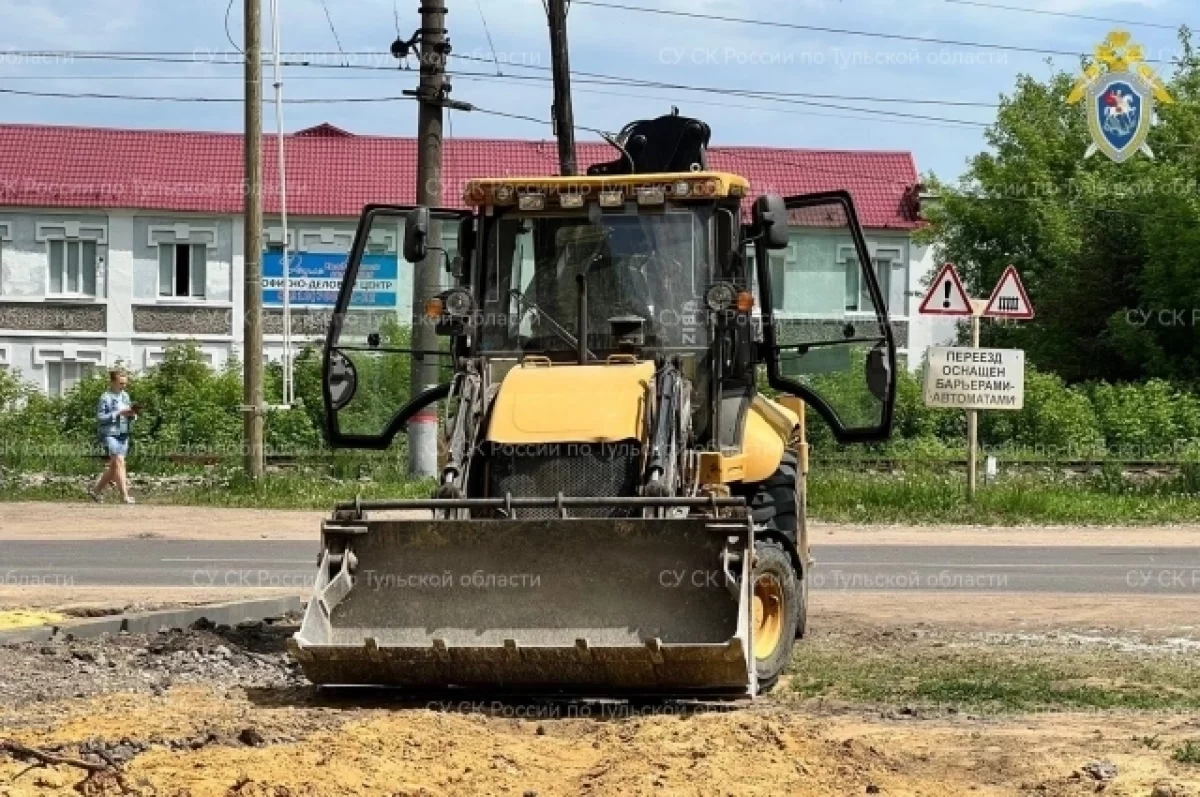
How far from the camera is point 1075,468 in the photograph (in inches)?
1241

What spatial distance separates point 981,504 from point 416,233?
1521 centimetres

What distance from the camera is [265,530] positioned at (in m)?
23.3

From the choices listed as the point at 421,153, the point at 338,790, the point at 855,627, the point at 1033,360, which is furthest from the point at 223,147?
the point at 338,790

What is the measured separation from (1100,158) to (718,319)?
47.0 meters

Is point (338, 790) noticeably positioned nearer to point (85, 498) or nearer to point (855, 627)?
point (855, 627)

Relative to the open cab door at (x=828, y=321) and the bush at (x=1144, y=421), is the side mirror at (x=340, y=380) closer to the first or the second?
the open cab door at (x=828, y=321)

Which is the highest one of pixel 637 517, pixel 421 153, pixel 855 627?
pixel 421 153

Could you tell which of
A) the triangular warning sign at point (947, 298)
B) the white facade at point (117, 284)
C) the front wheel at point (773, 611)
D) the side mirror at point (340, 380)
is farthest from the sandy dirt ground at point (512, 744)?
the white facade at point (117, 284)

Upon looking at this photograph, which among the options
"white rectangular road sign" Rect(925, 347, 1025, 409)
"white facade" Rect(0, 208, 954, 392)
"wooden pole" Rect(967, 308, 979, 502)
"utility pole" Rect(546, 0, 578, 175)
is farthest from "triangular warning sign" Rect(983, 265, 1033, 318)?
"white facade" Rect(0, 208, 954, 392)

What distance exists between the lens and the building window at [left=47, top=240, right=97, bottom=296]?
51219 millimetres

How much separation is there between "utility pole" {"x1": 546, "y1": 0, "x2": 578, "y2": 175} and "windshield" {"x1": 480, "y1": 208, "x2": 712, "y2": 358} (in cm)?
999

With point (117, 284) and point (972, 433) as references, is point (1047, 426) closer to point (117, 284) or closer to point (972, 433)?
point (972, 433)

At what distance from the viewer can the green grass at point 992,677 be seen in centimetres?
1050

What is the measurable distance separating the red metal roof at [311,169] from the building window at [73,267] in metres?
1.09
